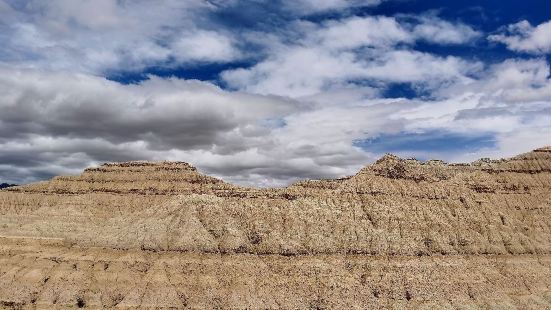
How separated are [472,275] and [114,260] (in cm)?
10155

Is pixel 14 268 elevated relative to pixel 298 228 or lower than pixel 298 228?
lower

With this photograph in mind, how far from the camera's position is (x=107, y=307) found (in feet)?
512

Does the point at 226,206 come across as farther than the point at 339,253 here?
Yes

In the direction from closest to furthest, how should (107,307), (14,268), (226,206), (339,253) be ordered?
(107,307), (14,268), (339,253), (226,206)

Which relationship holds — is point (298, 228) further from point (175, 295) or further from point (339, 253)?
point (175, 295)

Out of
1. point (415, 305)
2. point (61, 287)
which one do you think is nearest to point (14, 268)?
point (61, 287)

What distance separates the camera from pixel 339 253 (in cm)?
18025

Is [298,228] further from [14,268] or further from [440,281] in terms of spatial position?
[14,268]

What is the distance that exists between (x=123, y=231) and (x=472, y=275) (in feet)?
338

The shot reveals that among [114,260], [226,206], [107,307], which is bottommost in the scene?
[107,307]

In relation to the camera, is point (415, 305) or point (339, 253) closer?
point (415, 305)

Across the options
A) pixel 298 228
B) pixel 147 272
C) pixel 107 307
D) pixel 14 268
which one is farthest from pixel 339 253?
pixel 14 268

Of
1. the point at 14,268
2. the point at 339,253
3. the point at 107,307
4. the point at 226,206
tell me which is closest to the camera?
the point at 107,307

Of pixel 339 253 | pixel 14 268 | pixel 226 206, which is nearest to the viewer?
pixel 14 268
